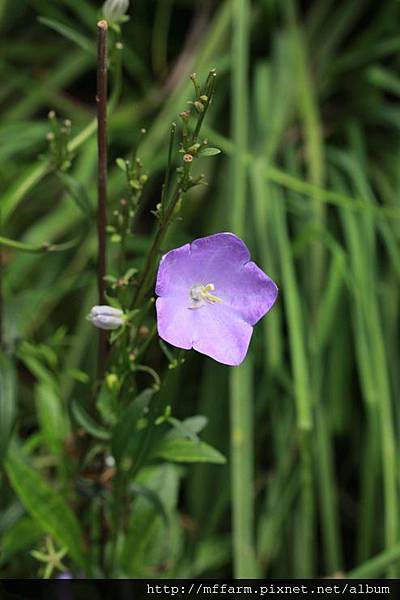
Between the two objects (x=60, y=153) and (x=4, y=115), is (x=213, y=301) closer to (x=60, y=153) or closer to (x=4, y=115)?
(x=60, y=153)

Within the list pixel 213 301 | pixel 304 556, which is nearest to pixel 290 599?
pixel 304 556

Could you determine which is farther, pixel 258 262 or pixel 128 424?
pixel 258 262

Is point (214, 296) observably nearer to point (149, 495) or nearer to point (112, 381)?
point (112, 381)

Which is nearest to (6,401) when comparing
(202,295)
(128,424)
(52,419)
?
(52,419)

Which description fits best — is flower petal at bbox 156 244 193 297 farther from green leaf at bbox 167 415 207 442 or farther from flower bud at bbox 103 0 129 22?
flower bud at bbox 103 0 129 22

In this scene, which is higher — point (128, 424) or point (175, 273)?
point (175, 273)

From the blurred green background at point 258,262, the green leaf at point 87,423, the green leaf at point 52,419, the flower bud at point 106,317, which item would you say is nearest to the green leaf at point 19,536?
the blurred green background at point 258,262
